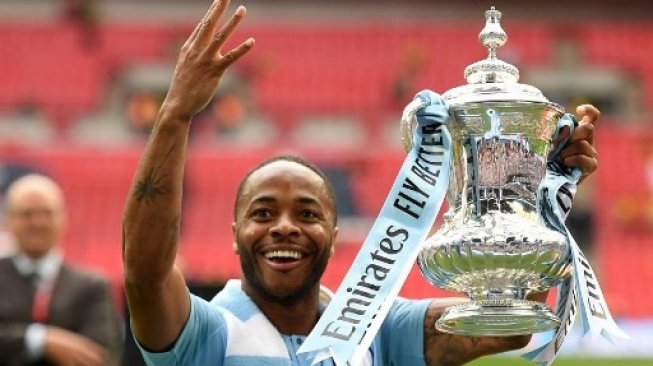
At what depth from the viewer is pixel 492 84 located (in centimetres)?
217

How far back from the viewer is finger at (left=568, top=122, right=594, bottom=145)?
231 centimetres

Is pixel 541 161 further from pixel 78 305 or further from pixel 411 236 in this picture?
pixel 78 305

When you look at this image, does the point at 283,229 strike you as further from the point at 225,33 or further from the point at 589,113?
the point at 589,113

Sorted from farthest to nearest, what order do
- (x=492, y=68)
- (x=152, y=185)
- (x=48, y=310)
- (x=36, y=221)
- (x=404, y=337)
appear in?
(x=36, y=221), (x=48, y=310), (x=404, y=337), (x=492, y=68), (x=152, y=185)

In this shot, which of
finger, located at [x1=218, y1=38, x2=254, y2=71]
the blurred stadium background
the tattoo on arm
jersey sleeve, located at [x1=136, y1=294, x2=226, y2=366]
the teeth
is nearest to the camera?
finger, located at [x1=218, y1=38, x2=254, y2=71]

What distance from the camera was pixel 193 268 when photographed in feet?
33.7

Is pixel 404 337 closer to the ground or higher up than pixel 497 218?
closer to the ground

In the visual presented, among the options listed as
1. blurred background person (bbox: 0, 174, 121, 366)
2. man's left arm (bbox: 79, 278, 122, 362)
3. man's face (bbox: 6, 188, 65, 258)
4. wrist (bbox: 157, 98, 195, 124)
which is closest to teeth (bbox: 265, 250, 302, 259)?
wrist (bbox: 157, 98, 195, 124)

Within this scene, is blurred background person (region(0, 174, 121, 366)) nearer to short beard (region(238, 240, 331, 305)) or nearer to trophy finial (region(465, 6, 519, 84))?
short beard (region(238, 240, 331, 305))

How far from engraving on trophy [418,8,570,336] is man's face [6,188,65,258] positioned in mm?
2229

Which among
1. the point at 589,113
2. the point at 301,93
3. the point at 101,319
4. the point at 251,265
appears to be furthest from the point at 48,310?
the point at 301,93

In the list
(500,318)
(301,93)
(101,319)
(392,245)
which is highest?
(301,93)

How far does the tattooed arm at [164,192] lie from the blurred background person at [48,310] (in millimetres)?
1766

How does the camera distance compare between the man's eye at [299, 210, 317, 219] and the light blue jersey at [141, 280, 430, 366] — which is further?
the man's eye at [299, 210, 317, 219]
